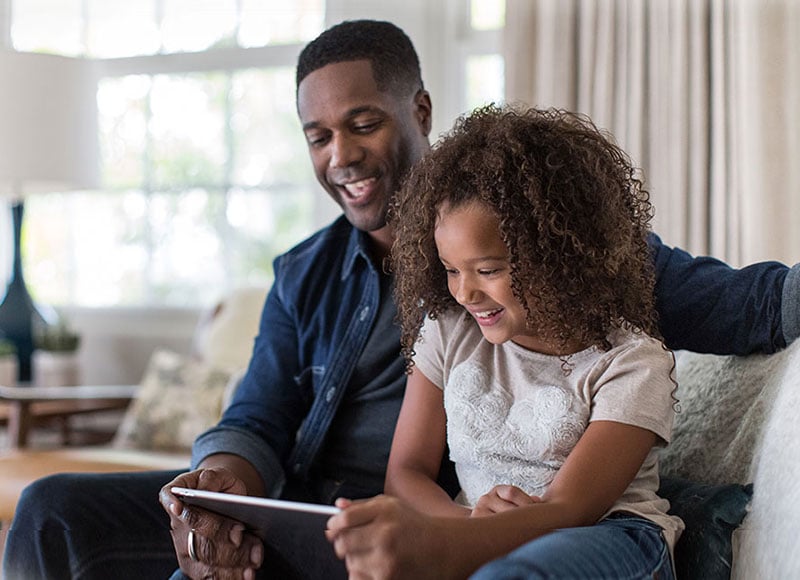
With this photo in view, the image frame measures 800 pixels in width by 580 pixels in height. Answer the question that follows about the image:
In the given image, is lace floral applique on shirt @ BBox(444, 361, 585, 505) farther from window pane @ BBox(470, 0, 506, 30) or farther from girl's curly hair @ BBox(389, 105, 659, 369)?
window pane @ BBox(470, 0, 506, 30)

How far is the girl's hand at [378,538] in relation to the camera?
3.34ft

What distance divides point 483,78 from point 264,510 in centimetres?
287

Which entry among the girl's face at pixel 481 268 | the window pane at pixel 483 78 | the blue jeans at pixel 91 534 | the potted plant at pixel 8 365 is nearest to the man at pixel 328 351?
the blue jeans at pixel 91 534

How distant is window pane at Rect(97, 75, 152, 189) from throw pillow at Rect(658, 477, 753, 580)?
3.36 meters

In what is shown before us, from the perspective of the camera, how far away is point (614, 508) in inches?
49.2

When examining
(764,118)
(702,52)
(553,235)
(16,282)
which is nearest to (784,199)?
(764,118)

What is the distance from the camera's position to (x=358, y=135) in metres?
1.77

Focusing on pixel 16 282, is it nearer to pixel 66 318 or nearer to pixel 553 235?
pixel 66 318

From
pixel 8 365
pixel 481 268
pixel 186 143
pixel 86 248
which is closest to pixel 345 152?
pixel 481 268

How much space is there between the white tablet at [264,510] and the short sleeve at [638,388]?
0.35 metres

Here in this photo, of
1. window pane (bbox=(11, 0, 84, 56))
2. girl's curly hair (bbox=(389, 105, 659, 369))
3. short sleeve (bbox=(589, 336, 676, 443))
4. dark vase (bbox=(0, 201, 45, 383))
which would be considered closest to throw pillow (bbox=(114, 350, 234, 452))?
dark vase (bbox=(0, 201, 45, 383))

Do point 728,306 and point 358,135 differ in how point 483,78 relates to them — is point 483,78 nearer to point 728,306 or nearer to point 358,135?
point 358,135

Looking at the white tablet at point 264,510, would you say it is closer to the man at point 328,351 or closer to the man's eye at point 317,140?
the man at point 328,351

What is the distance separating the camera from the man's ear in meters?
1.86
